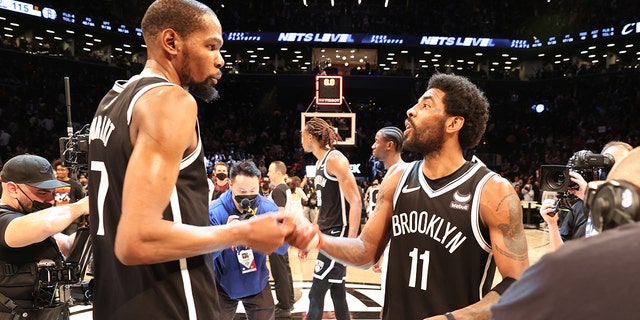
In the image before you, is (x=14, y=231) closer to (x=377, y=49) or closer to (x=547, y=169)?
(x=547, y=169)

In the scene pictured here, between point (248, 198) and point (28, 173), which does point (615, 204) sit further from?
point (248, 198)

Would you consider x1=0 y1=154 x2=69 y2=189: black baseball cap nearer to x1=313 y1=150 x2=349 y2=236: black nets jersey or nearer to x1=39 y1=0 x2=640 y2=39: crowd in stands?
x1=313 y1=150 x2=349 y2=236: black nets jersey

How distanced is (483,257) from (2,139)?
16985mm

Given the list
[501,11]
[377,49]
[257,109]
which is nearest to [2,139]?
[257,109]

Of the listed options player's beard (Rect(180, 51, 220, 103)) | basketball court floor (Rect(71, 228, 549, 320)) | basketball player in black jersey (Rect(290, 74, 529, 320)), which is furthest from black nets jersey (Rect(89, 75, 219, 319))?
basketball court floor (Rect(71, 228, 549, 320))

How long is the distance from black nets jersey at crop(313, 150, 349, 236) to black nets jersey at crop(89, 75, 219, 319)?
3.63 m

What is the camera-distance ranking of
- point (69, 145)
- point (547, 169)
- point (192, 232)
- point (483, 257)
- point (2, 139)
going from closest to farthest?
point (192, 232) → point (483, 257) → point (69, 145) → point (547, 169) → point (2, 139)

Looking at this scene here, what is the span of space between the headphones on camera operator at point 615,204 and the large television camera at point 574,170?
3.09 m

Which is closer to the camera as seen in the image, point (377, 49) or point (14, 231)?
point (14, 231)

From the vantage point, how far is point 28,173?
3.45 metres

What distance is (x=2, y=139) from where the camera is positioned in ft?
52.3

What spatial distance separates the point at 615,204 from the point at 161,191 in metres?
1.19

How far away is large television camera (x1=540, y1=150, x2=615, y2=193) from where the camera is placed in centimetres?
377

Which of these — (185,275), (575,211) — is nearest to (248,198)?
(185,275)
